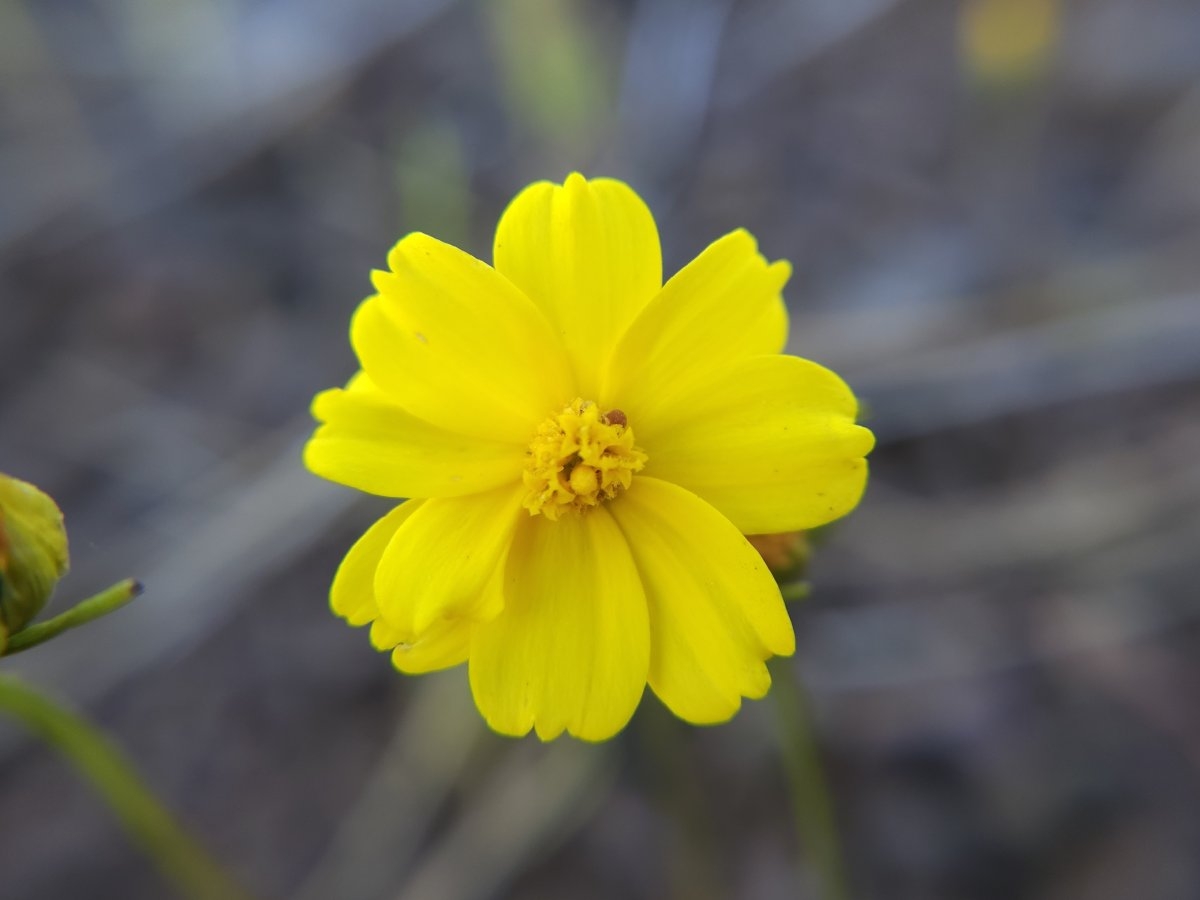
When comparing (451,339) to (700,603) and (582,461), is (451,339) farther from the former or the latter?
(700,603)

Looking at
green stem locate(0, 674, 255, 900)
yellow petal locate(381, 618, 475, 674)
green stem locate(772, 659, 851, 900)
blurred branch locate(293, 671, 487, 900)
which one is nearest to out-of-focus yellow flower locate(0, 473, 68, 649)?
green stem locate(0, 674, 255, 900)

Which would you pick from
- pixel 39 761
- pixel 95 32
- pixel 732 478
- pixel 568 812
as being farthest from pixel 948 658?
pixel 95 32

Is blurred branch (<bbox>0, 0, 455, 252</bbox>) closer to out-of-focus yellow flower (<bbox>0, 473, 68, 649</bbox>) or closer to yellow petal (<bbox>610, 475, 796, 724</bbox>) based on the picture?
out-of-focus yellow flower (<bbox>0, 473, 68, 649</bbox>)

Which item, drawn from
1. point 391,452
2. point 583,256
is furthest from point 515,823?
point 583,256

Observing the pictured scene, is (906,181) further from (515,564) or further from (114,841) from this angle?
(114,841)

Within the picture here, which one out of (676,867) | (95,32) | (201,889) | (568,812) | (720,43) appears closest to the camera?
(201,889)

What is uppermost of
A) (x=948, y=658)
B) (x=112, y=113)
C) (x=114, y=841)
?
(x=112, y=113)
